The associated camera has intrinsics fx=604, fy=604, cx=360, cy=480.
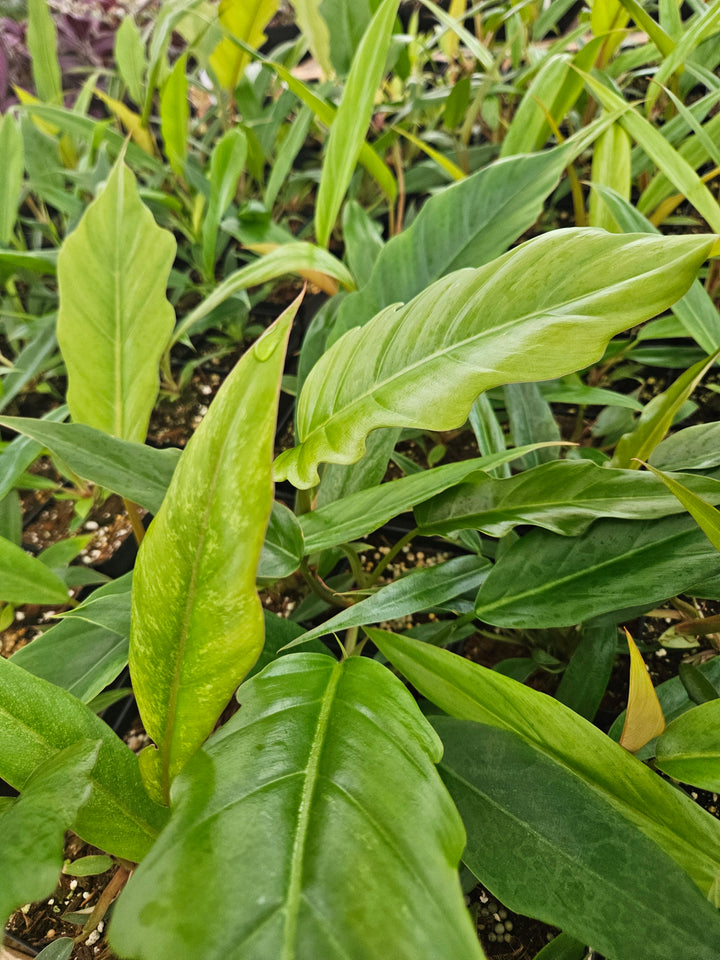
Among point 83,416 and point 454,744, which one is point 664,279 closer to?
point 454,744

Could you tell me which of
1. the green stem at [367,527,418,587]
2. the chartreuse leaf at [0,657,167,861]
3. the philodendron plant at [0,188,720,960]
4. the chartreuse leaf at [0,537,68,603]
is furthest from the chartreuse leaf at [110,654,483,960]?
the chartreuse leaf at [0,537,68,603]

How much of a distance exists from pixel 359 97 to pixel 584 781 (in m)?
0.61

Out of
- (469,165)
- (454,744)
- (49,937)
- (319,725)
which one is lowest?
(49,937)

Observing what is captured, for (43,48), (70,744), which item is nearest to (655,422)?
(70,744)

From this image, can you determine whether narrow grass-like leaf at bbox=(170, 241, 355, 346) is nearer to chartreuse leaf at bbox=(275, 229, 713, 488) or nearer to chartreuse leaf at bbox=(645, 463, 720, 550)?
chartreuse leaf at bbox=(275, 229, 713, 488)

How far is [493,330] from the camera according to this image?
1.14ft

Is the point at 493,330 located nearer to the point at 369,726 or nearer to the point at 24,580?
the point at 369,726

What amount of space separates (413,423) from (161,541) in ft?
0.48

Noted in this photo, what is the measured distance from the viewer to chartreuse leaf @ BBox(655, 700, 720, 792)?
33 cm

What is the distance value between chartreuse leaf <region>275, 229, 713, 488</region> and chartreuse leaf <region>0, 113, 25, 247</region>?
2.44ft

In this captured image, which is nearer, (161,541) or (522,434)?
(161,541)

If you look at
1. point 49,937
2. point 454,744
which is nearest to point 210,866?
point 454,744

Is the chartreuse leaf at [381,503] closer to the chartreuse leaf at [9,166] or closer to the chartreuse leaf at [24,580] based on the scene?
the chartreuse leaf at [24,580]

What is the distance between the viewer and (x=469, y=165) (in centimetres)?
104
